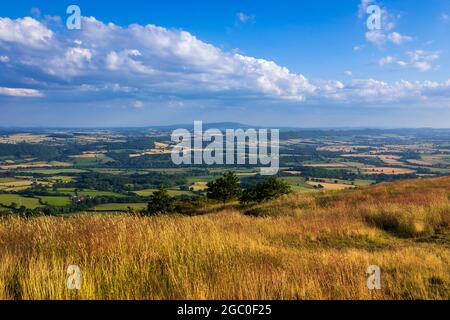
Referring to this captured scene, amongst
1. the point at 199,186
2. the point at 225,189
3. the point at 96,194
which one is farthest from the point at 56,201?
the point at 225,189

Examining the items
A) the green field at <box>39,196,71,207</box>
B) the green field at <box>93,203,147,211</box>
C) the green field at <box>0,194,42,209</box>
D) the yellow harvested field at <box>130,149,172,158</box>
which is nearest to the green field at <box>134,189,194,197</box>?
the green field at <box>93,203,147,211</box>

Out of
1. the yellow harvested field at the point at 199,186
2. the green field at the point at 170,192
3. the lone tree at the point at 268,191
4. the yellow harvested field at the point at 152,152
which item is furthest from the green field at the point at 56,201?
the yellow harvested field at the point at 152,152

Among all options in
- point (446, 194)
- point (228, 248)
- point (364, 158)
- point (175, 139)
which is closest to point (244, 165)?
point (364, 158)

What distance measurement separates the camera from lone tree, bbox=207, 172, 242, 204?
37.8 meters

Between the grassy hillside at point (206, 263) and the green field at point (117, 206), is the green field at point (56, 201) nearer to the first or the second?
the green field at point (117, 206)

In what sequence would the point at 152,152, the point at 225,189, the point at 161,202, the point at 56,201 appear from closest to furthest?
the point at 225,189 < the point at 161,202 < the point at 56,201 < the point at 152,152

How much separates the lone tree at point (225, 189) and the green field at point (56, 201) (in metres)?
35.9

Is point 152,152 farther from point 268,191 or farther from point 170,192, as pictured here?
point 268,191

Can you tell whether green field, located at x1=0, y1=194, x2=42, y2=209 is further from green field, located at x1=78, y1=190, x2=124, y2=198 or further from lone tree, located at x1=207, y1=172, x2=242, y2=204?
lone tree, located at x1=207, y1=172, x2=242, y2=204

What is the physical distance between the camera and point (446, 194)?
57.5ft

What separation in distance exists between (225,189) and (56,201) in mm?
42787

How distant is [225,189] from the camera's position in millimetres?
37812
